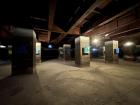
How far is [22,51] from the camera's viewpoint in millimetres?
5227

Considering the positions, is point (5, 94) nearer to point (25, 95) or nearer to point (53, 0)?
point (25, 95)

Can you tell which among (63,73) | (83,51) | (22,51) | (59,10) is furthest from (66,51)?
(59,10)

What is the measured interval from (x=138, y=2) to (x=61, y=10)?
3.14 meters

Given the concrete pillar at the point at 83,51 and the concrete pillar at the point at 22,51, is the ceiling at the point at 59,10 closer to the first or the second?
the concrete pillar at the point at 22,51

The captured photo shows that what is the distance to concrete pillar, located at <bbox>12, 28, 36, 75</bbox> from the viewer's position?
Result: 5.08m

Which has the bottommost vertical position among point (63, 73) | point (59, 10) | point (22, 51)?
point (63, 73)

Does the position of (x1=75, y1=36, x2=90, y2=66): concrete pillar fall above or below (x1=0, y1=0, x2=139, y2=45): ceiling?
below

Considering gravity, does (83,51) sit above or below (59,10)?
below

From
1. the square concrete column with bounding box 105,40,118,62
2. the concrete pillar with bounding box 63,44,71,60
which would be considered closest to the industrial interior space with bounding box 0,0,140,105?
the square concrete column with bounding box 105,40,118,62

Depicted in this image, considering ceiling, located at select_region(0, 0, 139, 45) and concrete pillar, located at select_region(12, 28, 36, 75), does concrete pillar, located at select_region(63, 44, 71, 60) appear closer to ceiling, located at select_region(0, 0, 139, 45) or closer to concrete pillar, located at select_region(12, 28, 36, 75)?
ceiling, located at select_region(0, 0, 139, 45)

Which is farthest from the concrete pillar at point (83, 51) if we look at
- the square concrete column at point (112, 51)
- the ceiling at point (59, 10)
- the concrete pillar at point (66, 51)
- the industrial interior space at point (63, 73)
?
the concrete pillar at point (66, 51)

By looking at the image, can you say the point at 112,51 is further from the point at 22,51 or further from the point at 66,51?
the point at 22,51

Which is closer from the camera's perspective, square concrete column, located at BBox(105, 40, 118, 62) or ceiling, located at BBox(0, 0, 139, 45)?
ceiling, located at BBox(0, 0, 139, 45)

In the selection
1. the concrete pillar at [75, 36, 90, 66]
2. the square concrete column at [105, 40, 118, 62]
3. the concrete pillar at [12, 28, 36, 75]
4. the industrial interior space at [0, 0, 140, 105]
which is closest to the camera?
the industrial interior space at [0, 0, 140, 105]
